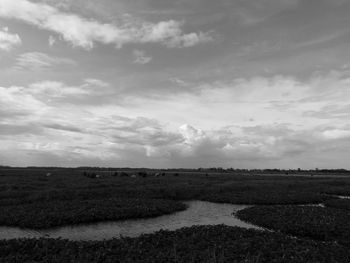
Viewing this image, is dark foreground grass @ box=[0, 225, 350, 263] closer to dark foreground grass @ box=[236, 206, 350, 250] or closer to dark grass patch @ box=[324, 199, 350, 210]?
dark foreground grass @ box=[236, 206, 350, 250]

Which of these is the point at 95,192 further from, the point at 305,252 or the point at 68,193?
the point at 305,252

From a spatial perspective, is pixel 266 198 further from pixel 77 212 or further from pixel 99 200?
pixel 77 212

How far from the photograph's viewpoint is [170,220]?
30.3 meters

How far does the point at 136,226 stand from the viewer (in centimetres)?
2758

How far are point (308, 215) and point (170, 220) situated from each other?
39.4ft

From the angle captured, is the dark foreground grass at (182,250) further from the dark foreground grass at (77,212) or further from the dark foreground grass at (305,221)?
the dark foreground grass at (77,212)

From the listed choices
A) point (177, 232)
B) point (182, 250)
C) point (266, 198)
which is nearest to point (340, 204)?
point (266, 198)

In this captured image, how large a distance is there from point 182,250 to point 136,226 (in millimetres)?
9805

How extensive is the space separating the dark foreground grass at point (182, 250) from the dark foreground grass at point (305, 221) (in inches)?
155

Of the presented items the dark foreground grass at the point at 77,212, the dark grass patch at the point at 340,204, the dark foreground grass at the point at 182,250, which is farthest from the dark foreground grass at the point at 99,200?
the dark foreground grass at the point at 182,250

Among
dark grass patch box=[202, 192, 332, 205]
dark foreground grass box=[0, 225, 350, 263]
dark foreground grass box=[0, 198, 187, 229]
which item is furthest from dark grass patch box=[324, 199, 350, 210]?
dark foreground grass box=[0, 225, 350, 263]

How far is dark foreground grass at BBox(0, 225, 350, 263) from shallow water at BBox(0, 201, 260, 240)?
4080mm

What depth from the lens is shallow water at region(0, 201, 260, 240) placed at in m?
24.3

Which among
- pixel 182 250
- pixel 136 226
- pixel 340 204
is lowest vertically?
pixel 136 226
